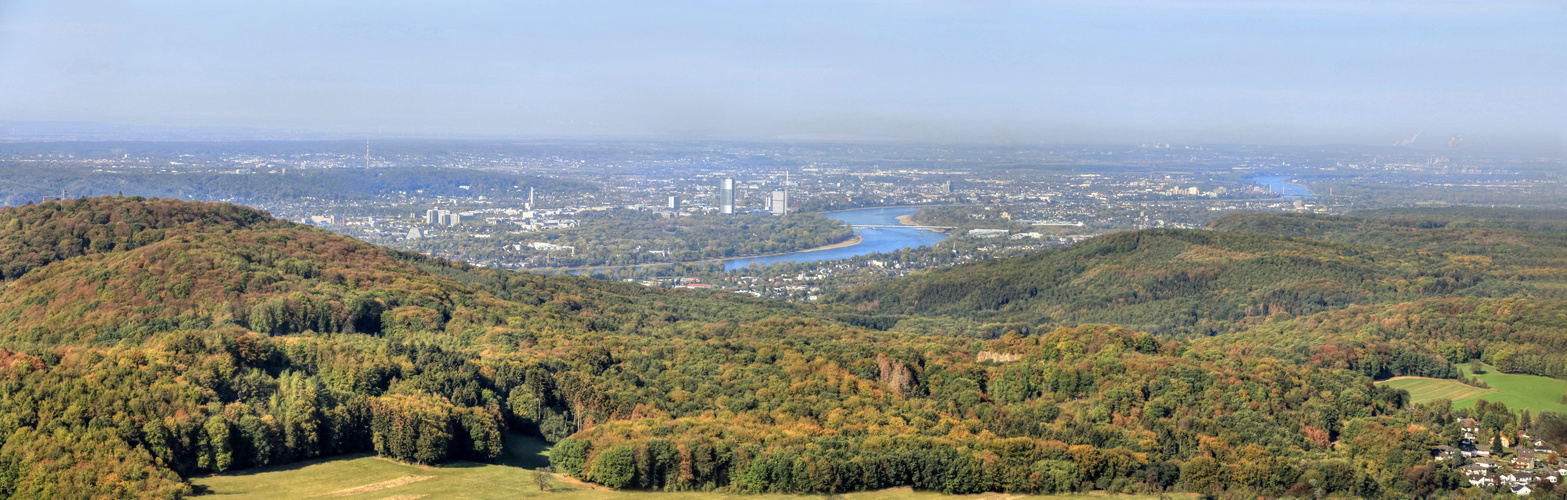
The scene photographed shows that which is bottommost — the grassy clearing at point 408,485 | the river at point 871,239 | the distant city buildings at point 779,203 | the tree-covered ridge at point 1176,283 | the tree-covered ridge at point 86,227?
the river at point 871,239

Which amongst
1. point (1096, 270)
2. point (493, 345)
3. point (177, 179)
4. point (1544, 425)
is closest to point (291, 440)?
point (493, 345)

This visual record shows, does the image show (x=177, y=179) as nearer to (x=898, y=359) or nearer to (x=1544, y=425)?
(x=898, y=359)

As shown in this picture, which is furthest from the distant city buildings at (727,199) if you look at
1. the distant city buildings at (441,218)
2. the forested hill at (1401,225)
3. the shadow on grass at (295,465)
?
the shadow on grass at (295,465)

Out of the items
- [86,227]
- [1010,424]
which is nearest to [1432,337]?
[1010,424]

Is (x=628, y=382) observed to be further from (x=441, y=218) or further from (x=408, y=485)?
(x=441, y=218)

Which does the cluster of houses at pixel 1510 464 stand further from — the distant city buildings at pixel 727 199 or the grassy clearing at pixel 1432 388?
the distant city buildings at pixel 727 199

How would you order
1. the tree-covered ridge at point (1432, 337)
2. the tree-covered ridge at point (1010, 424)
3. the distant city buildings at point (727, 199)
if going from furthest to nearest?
the distant city buildings at point (727, 199)
the tree-covered ridge at point (1432, 337)
the tree-covered ridge at point (1010, 424)

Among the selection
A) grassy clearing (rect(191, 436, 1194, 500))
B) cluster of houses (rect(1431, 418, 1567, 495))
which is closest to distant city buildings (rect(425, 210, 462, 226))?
grassy clearing (rect(191, 436, 1194, 500))
